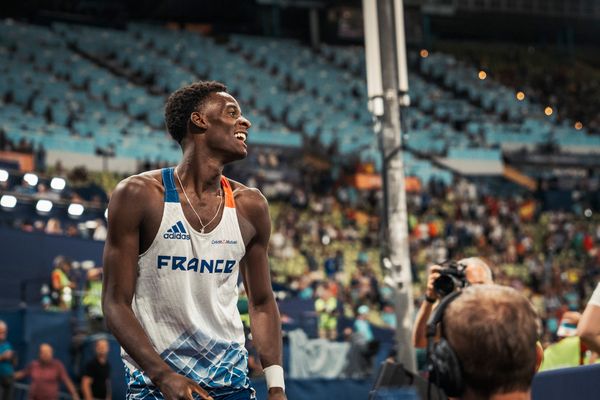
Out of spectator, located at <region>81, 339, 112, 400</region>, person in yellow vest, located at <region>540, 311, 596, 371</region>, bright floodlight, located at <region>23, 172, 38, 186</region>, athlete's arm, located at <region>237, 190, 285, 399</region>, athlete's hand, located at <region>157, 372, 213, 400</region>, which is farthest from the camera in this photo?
bright floodlight, located at <region>23, 172, 38, 186</region>

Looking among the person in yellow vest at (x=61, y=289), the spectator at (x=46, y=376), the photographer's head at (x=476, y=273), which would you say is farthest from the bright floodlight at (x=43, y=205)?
the photographer's head at (x=476, y=273)

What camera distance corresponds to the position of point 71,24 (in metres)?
43.1

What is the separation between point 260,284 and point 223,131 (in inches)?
28.0

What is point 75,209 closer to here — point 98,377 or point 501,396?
point 98,377

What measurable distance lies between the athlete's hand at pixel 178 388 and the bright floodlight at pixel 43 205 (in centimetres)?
1482

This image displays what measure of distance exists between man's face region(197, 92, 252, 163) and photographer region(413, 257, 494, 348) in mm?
1428

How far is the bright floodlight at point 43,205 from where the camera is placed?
60.3 feet

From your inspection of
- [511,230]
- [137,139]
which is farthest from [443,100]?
[137,139]

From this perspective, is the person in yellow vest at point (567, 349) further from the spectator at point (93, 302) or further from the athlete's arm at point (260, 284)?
the spectator at point (93, 302)

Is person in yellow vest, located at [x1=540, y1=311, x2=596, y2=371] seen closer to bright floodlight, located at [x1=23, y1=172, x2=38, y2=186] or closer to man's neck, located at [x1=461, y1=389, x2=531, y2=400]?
man's neck, located at [x1=461, y1=389, x2=531, y2=400]

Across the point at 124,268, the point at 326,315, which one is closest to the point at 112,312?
the point at 124,268

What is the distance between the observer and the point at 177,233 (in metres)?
4.29

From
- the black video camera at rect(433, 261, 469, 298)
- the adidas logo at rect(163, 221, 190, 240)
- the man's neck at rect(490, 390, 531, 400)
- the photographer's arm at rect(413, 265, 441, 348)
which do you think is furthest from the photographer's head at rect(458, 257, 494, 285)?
the man's neck at rect(490, 390, 531, 400)

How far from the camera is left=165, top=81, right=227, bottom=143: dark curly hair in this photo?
4.56 metres
